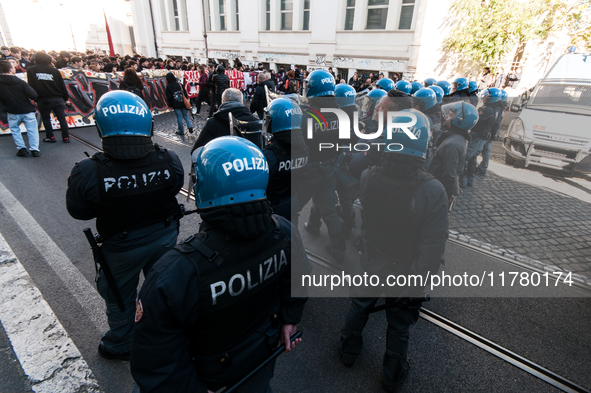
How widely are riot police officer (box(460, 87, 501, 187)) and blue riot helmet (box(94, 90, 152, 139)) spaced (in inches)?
273

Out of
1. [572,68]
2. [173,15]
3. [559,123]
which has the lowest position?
[559,123]

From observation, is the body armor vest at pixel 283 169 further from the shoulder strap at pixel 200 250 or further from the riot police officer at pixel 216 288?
the shoulder strap at pixel 200 250

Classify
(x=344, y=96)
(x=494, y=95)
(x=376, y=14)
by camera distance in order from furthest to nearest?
1. (x=376, y=14)
2. (x=494, y=95)
3. (x=344, y=96)

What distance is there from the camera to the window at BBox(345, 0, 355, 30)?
17264 mm

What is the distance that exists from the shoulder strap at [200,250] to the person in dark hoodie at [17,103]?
8.06m

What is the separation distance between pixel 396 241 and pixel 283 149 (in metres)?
1.44

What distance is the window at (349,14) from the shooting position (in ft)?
56.6

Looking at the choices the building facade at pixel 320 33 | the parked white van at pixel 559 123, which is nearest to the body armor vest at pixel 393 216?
the parked white van at pixel 559 123

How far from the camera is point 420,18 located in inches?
562

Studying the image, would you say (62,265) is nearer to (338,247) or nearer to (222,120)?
(222,120)

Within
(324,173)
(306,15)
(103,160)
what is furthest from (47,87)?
(306,15)

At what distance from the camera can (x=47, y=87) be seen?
288 inches

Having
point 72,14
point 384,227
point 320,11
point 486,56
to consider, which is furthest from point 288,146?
point 72,14

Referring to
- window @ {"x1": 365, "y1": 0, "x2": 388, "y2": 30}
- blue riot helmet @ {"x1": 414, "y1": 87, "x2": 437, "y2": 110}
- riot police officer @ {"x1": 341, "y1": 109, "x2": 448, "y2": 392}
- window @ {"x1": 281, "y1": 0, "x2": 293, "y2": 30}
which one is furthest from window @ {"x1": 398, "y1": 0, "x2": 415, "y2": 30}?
riot police officer @ {"x1": 341, "y1": 109, "x2": 448, "y2": 392}
